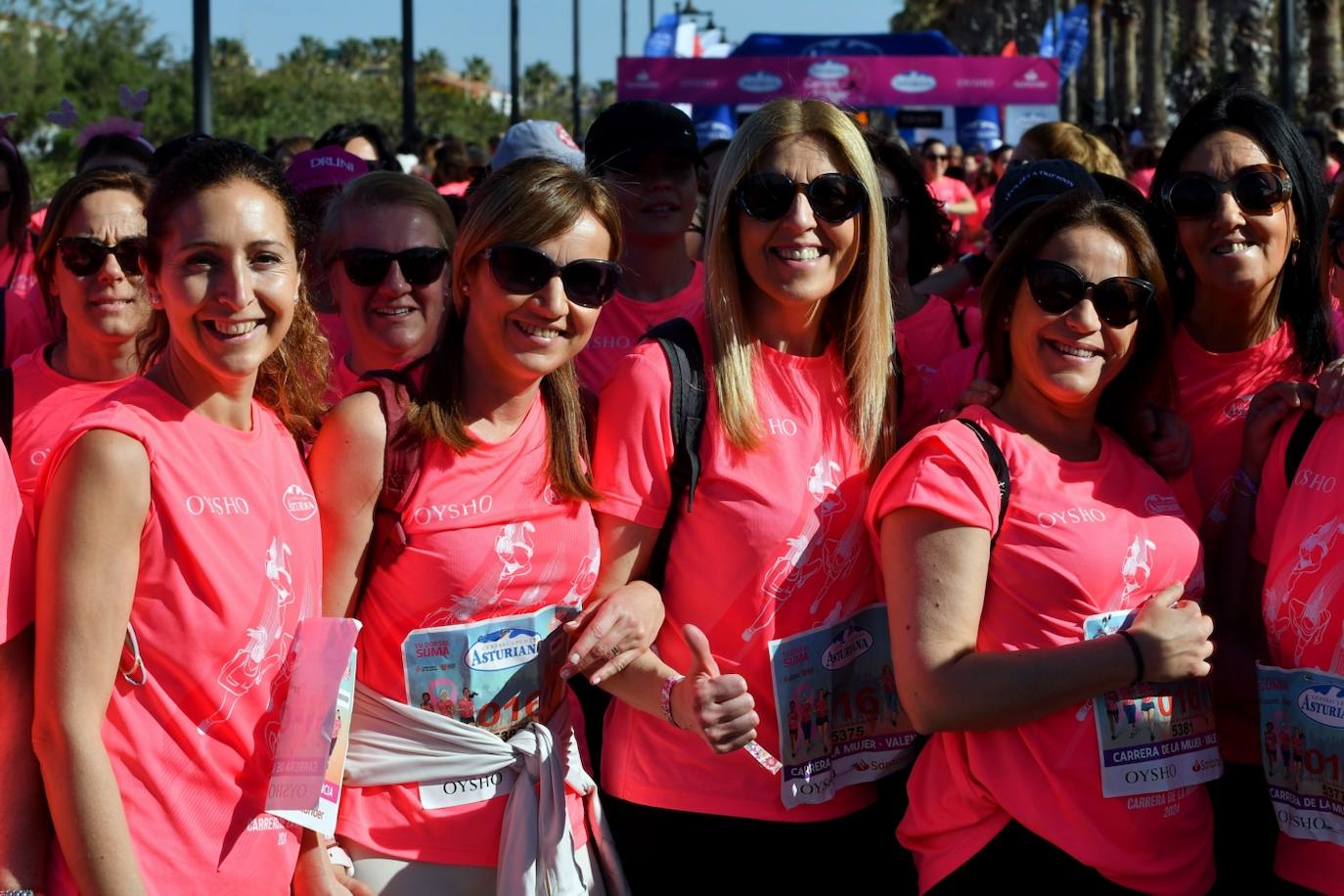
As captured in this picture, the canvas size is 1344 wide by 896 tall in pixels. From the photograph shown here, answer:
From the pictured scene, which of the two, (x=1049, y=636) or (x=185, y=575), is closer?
(x=185, y=575)

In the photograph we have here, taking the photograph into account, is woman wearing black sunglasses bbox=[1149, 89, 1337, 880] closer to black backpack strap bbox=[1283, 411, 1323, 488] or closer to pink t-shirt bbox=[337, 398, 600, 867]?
black backpack strap bbox=[1283, 411, 1323, 488]

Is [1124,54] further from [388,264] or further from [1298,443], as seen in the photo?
[1298,443]

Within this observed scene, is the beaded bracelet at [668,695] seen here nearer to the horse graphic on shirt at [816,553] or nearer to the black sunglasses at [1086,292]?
the horse graphic on shirt at [816,553]

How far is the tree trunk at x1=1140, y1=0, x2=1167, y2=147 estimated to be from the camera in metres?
28.5

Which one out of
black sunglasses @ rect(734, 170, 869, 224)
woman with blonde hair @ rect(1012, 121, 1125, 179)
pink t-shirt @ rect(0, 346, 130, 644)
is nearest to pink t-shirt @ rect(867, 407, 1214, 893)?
black sunglasses @ rect(734, 170, 869, 224)

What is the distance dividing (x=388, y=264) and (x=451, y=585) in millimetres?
1413

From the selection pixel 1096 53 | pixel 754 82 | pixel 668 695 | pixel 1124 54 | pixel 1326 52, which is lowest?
pixel 668 695

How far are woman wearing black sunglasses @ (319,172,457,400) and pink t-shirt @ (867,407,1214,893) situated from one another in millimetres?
1631

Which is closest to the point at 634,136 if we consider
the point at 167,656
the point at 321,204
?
the point at 321,204

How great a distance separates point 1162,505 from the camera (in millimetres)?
3148

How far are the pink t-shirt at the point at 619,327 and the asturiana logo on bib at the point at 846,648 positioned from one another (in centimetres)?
131

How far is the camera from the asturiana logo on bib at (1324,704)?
2.80m

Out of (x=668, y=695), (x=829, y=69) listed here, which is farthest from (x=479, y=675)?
(x=829, y=69)

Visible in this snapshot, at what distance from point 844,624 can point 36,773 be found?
1.71 m
